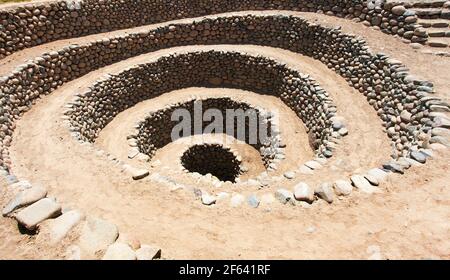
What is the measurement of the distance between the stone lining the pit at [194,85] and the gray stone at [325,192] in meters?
6.53

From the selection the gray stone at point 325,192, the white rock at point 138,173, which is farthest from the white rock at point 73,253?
the gray stone at point 325,192

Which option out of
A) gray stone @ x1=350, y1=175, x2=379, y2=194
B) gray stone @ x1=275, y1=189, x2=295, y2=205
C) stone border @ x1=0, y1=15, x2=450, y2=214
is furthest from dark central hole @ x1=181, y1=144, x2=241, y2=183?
gray stone @ x1=350, y1=175, x2=379, y2=194

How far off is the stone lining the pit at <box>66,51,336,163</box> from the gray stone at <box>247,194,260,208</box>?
7.20m

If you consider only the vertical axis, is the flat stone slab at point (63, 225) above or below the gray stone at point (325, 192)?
above

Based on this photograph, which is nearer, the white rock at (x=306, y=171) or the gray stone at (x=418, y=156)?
the gray stone at (x=418, y=156)

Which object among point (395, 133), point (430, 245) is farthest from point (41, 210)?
point (395, 133)

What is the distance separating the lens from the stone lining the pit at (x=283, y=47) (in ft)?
36.9

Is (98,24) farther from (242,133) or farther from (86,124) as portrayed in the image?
(242,133)

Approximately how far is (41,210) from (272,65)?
46.6ft

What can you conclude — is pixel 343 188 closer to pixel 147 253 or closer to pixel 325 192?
pixel 325 192

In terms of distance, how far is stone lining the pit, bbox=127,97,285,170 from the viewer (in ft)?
52.5

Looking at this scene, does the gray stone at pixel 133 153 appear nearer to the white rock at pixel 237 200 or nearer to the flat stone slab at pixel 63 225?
the white rock at pixel 237 200

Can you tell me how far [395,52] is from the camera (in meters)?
14.2

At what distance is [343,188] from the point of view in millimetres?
7688
